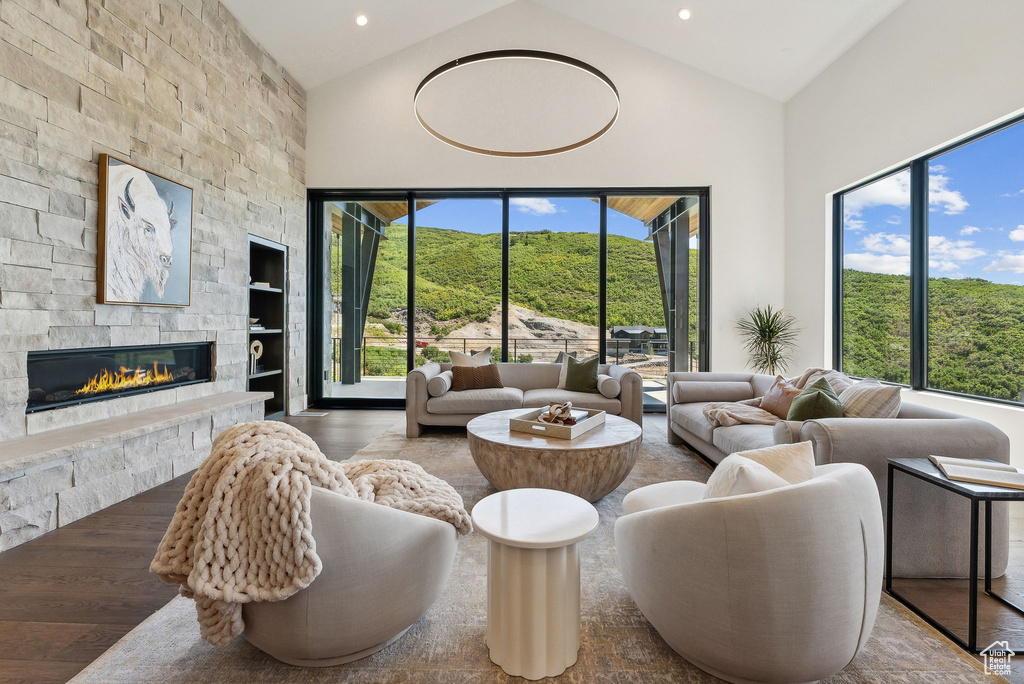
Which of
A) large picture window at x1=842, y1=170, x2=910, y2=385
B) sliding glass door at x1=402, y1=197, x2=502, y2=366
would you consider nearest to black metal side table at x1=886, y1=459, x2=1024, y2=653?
large picture window at x1=842, y1=170, x2=910, y2=385

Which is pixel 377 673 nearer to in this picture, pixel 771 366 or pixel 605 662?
pixel 605 662

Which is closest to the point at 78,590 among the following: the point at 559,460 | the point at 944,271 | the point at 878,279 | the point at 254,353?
the point at 559,460

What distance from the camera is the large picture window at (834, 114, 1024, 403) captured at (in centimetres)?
319

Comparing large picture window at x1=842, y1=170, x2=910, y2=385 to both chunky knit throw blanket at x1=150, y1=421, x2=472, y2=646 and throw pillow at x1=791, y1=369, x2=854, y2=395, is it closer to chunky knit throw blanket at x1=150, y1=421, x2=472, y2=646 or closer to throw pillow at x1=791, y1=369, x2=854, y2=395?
throw pillow at x1=791, y1=369, x2=854, y2=395

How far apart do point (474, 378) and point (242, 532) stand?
3.47m

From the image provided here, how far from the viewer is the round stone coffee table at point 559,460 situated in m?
2.56

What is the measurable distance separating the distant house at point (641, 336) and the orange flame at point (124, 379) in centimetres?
441

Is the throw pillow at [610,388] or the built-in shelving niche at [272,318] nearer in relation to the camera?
the throw pillow at [610,388]

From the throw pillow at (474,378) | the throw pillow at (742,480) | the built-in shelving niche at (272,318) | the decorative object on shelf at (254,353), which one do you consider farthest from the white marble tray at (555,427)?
the built-in shelving niche at (272,318)

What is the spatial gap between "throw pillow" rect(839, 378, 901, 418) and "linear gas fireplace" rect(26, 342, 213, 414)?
4.22 meters

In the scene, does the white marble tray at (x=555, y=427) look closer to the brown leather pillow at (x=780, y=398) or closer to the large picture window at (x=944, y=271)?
the brown leather pillow at (x=780, y=398)

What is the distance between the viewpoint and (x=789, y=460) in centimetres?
146

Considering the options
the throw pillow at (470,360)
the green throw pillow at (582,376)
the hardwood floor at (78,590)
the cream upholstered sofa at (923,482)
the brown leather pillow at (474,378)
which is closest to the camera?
the hardwood floor at (78,590)

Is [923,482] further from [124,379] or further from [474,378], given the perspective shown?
[124,379]
